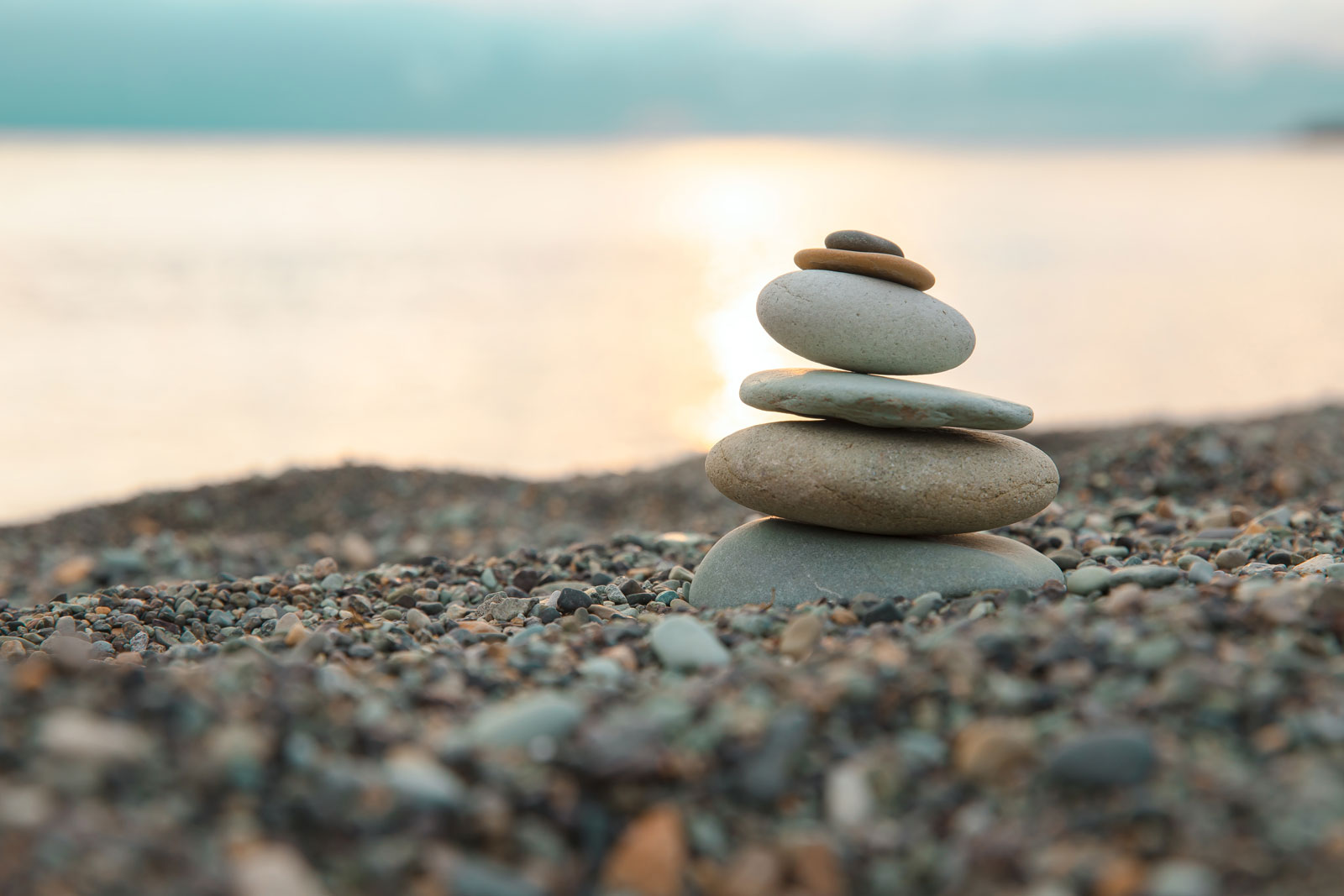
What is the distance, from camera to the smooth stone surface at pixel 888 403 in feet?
16.1

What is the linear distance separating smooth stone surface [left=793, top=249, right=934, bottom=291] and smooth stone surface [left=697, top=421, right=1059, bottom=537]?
718mm

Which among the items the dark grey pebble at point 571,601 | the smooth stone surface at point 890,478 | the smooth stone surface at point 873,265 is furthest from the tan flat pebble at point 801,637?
the smooth stone surface at point 873,265

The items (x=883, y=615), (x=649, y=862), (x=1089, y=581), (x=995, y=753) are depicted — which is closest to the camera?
(x=649, y=862)

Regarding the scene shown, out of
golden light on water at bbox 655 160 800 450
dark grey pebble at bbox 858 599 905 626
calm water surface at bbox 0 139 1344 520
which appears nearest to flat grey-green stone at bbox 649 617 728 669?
dark grey pebble at bbox 858 599 905 626

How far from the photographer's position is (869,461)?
496 centimetres

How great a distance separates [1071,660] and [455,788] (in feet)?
5.86

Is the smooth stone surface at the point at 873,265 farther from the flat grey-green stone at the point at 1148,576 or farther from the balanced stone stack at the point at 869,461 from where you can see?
the flat grey-green stone at the point at 1148,576

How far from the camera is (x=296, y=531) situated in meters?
9.31

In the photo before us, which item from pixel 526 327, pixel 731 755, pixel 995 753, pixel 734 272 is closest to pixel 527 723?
pixel 731 755

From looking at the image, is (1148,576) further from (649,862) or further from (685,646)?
(649,862)

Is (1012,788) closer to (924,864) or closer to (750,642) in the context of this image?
(924,864)

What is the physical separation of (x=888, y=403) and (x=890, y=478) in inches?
13.0

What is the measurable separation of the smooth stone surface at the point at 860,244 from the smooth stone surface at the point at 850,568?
134 centimetres

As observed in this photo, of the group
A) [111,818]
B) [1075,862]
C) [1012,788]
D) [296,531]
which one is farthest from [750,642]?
[296,531]
